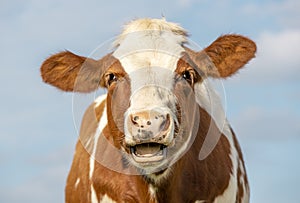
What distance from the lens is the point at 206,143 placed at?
922cm

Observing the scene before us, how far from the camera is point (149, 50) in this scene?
26.9 feet

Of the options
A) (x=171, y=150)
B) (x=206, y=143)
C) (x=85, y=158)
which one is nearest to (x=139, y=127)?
(x=171, y=150)

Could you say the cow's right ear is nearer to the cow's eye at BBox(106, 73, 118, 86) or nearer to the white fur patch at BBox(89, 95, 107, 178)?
the cow's eye at BBox(106, 73, 118, 86)

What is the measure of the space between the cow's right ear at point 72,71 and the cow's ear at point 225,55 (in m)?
1.14

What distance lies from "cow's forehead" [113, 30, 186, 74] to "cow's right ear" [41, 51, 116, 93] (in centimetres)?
48

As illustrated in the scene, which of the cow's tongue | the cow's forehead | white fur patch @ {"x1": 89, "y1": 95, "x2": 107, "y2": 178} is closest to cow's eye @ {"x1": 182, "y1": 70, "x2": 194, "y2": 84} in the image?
the cow's forehead

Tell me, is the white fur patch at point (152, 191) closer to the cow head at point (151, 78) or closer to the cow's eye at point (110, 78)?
the cow head at point (151, 78)

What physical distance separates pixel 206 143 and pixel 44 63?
2063mm

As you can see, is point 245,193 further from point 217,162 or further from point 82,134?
Result: point 82,134

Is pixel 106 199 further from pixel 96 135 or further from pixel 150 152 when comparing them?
pixel 150 152

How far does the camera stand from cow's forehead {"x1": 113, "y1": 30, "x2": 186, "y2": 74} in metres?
8.09

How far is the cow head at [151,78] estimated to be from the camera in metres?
7.47

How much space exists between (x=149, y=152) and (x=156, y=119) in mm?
419

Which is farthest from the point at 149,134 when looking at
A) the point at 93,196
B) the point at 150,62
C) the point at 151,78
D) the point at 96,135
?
the point at 96,135
